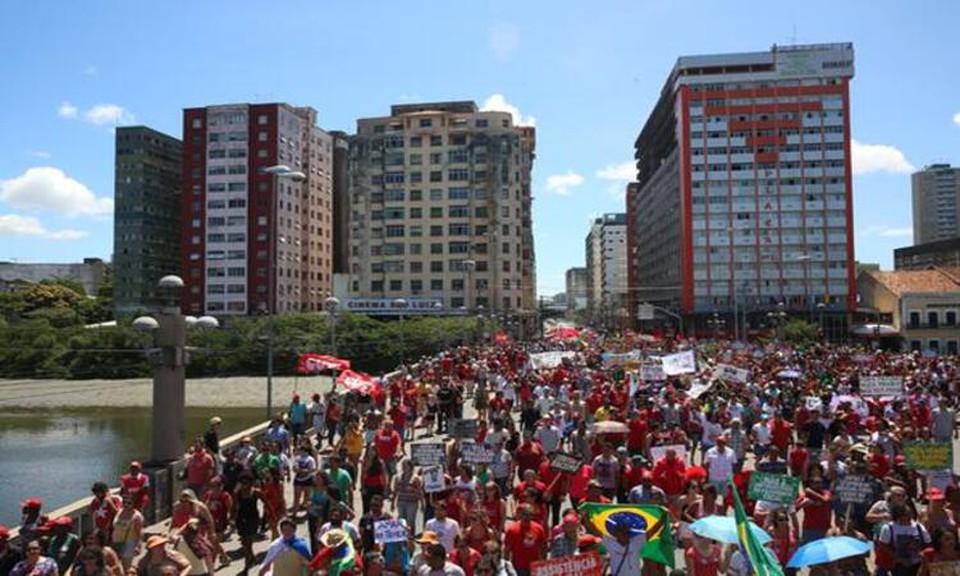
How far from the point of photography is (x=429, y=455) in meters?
12.6

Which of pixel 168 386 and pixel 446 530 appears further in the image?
pixel 168 386

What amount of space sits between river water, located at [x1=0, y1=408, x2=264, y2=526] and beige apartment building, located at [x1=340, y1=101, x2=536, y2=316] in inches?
1875

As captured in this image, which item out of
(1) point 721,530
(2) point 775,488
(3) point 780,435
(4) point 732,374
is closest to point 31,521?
(1) point 721,530

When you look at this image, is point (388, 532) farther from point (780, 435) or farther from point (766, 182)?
point (766, 182)

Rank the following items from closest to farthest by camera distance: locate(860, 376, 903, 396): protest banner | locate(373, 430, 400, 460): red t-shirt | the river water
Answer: locate(373, 430, 400, 460): red t-shirt < locate(860, 376, 903, 396): protest banner < the river water

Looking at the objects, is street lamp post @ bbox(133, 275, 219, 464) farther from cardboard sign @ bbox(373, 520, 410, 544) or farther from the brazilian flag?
the brazilian flag

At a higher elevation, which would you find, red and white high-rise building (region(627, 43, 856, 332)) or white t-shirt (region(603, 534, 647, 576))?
red and white high-rise building (region(627, 43, 856, 332))

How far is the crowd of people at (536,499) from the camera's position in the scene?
27.3 feet

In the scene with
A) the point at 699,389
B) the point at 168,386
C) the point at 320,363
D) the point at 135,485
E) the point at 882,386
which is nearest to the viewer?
the point at 135,485

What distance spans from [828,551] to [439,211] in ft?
→ 314

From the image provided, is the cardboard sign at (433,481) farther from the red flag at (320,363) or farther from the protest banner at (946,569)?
the red flag at (320,363)

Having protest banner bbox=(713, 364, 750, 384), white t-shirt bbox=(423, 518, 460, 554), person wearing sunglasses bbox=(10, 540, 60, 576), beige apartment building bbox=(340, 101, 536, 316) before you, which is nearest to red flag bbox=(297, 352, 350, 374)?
protest banner bbox=(713, 364, 750, 384)

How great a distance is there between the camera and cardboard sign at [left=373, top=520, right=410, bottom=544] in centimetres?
910

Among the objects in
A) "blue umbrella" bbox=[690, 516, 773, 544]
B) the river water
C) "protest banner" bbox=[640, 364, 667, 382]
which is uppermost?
"protest banner" bbox=[640, 364, 667, 382]
